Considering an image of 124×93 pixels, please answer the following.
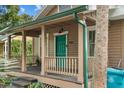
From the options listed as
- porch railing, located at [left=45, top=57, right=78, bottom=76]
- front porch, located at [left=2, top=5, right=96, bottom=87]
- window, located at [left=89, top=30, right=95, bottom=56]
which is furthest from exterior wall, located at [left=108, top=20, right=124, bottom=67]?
porch railing, located at [left=45, top=57, right=78, bottom=76]

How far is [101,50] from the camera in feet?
16.2

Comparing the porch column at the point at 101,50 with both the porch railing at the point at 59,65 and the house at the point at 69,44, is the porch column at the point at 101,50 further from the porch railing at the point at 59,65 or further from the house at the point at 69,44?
the porch railing at the point at 59,65

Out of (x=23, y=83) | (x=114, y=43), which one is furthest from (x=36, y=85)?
(x=114, y=43)

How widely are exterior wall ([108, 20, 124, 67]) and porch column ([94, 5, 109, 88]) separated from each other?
12.9ft

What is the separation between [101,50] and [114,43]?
4.28 metres

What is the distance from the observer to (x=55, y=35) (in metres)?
11.5

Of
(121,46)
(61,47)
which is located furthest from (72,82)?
(61,47)

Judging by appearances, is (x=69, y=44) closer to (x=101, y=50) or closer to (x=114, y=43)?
(x=114, y=43)

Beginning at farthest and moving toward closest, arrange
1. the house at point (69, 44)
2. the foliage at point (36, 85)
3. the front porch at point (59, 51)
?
the foliage at point (36, 85)
the front porch at point (59, 51)
the house at point (69, 44)

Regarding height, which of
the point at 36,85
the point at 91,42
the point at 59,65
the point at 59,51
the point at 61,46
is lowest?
the point at 36,85

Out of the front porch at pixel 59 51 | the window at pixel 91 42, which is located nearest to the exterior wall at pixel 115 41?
the window at pixel 91 42

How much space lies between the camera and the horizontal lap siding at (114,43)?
8758 millimetres
